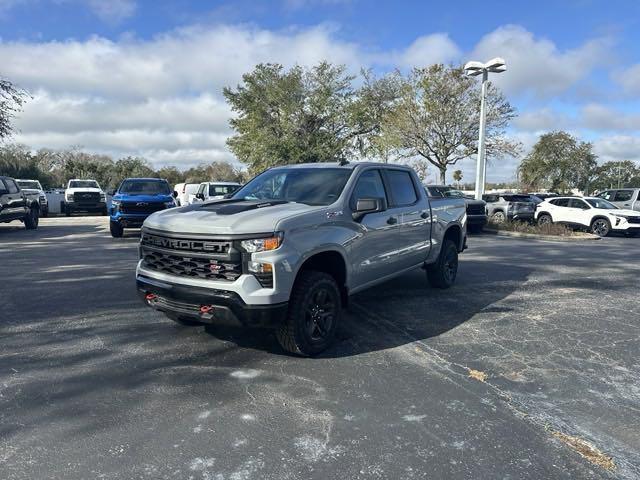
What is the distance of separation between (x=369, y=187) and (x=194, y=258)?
90.2 inches

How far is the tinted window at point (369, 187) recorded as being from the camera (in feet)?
16.8

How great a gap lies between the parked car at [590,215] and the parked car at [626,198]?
1761 millimetres

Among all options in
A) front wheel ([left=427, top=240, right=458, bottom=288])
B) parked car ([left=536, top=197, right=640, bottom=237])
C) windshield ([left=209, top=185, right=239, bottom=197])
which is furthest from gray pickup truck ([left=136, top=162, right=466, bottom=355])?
parked car ([left=536, top=197, right=640, bottom=237])

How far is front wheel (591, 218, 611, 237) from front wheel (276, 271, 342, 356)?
16834mm

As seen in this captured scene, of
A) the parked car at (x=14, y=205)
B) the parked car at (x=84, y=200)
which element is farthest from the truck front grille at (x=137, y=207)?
the parked car at (x=84, y=200)

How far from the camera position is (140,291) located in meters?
4.56

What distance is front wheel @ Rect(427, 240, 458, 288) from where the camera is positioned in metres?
7.18

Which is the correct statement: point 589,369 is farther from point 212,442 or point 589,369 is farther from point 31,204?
point 31,204

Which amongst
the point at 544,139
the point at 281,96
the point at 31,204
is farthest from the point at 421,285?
the point at 544,139

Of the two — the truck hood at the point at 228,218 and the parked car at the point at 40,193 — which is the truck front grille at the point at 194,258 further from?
the parked car at the point at 40,193

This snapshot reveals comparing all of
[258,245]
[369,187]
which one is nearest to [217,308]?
[258,245]

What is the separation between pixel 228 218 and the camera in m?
4.12

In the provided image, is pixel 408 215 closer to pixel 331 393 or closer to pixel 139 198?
pixel 331 393

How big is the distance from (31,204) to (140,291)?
47.7 ft
